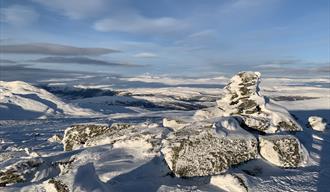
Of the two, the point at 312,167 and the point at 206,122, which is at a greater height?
the point at 206,122

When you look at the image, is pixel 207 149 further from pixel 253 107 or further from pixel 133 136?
pixel 253 107

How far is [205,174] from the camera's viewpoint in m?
25.8

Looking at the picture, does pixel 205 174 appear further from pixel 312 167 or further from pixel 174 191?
pixel 312 167

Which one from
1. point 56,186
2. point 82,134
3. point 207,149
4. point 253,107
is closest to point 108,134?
point 82,134

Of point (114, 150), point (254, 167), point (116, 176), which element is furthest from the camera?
point (114, 150)

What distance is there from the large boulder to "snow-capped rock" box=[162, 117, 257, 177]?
442 cm

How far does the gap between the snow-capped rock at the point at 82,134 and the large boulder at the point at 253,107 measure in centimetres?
1043

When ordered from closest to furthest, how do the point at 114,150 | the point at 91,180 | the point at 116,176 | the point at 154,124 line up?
the point at 91,180, the point at 116,176, the point at 114,150, the point at 154,124

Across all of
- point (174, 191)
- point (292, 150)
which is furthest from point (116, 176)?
point (292, 150)

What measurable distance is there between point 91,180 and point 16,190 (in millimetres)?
4176

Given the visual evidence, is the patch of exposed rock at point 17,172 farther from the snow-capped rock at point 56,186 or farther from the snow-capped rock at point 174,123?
the snow-capped rock at point 174,123

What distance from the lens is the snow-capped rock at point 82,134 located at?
34938mm

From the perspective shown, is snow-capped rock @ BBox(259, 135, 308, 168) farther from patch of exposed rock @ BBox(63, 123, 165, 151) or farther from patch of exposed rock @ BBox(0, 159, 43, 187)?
patch of exposed rock @ BBox(0, 159, 43, 187)

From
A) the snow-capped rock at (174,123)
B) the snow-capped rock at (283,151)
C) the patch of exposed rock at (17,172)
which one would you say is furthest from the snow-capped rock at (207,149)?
the patch of exposed rock at (17,172)
